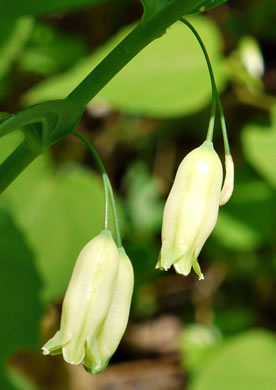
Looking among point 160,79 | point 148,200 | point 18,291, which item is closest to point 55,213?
point 18,291

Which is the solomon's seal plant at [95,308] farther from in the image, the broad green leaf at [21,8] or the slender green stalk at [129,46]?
the broad green leaf at [21,8]

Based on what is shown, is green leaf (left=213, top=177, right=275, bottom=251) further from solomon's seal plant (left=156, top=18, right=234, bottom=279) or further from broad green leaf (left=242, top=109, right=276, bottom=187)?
solomon's seal plant (left=156, top=18, right=234, bottom=279)

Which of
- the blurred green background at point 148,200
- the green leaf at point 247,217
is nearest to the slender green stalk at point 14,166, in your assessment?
the blurred green background at point 148,200

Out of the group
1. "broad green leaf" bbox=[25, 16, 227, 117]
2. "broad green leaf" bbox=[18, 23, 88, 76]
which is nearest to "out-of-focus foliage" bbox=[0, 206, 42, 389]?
"broad green leaf" bbox=[25, 16, 227, 117]

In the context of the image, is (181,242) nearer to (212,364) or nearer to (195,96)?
(195,96)

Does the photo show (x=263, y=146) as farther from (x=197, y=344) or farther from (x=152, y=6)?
(x=152, y=6)
